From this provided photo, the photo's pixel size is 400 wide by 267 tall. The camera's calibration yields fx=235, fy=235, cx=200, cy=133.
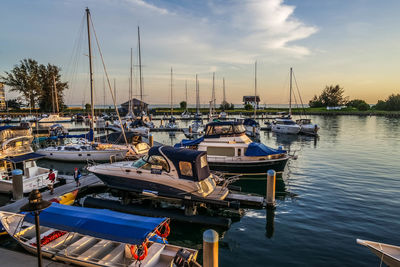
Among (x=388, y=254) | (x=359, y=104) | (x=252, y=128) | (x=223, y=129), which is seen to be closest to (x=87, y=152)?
(x=223, y=129)

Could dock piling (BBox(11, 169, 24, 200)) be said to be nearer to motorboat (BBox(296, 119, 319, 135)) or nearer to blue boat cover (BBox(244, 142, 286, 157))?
blue boat cover (BBox(244, 142, 286, 157))

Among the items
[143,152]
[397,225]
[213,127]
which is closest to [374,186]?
[397,225]

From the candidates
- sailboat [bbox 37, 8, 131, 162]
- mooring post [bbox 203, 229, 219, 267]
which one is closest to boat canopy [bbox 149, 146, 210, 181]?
mooring post [bbox 203, 229, 219, 267]

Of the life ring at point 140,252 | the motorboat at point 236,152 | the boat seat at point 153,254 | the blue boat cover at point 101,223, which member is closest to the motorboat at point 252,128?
the motorboat at point 236,152

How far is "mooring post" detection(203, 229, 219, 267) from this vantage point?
6.54 m

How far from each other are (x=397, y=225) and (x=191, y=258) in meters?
11.8

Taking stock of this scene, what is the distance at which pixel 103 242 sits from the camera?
8.81 meters

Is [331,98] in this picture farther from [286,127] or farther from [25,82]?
[25,82]

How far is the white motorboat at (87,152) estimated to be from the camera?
2600 centimetres

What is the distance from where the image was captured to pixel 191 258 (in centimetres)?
777

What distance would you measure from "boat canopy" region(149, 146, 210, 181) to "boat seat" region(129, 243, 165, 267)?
4.43 m

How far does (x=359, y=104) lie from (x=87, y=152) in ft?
454

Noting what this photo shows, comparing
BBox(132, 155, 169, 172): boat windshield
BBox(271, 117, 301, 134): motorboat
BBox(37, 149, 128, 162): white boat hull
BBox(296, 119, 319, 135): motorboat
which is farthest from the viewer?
BBox(271, 117, 301, 134): motorboat

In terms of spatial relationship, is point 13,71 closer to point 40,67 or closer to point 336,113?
point 40,67
